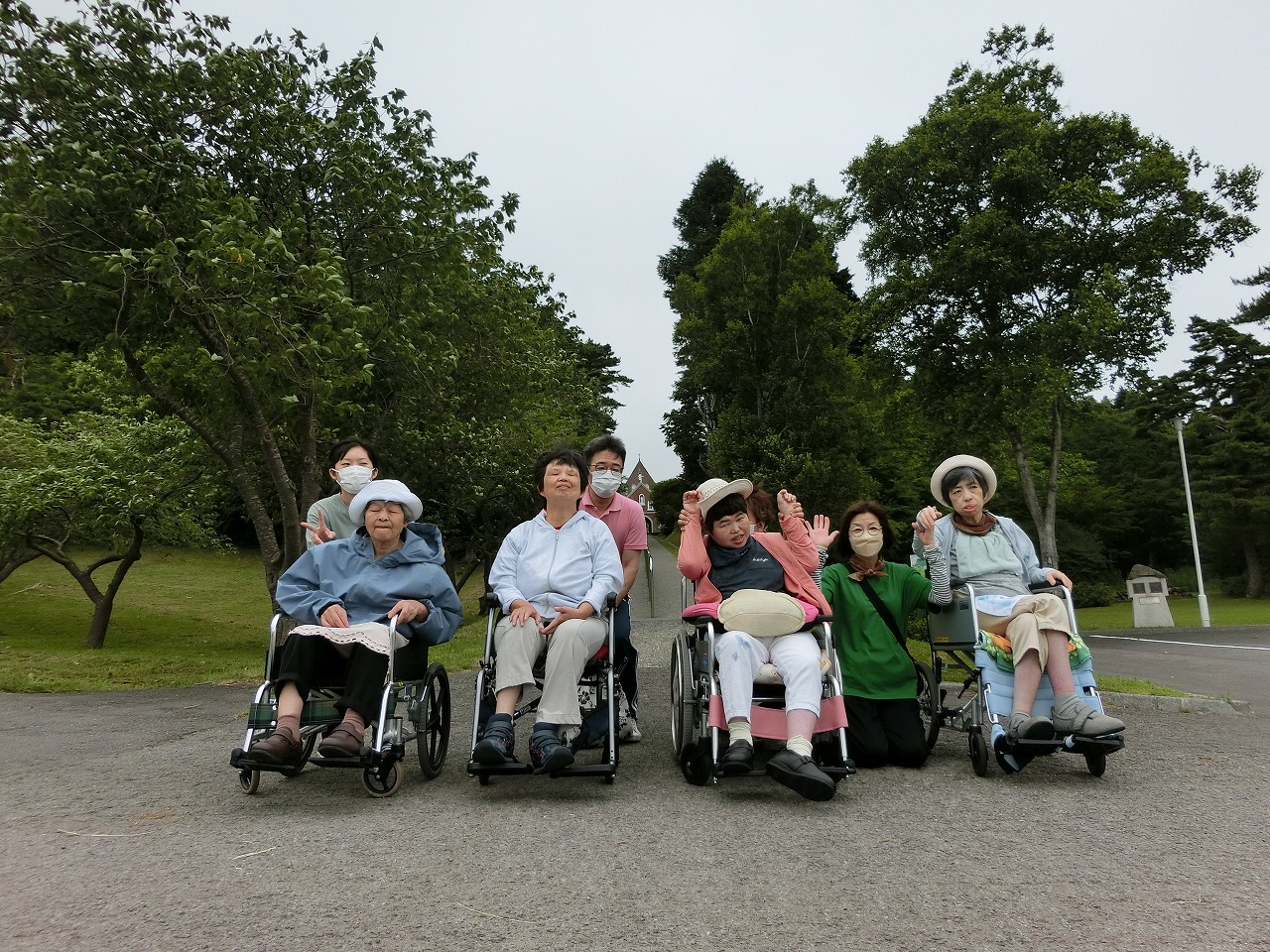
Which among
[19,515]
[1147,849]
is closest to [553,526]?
[1147,849]

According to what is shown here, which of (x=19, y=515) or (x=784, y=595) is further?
(x=19, y=515)

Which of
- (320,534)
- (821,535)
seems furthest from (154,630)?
(821,535)

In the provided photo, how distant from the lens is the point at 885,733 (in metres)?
4.93

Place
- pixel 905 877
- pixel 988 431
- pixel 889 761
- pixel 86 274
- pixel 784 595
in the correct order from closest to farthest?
pixel 905 877 < pixel 784 595 < pixel 889 761 < pixel 86 274 < pixel 988 431

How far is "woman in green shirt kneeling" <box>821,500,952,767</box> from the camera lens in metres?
4.90

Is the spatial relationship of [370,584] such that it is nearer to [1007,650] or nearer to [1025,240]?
[1007,650]

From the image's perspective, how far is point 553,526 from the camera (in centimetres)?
498

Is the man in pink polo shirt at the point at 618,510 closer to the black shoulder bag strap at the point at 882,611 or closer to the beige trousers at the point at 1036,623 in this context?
the black shoulder bag strap at the point at 882,611

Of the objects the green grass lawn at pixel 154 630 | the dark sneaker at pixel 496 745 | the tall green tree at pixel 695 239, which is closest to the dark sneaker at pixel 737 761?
the dark sneaker at pixel 496 745

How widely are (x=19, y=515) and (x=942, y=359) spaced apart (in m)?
18.5

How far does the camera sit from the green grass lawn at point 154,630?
38.1ft

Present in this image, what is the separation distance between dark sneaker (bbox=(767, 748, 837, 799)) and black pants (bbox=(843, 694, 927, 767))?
103 centimetres

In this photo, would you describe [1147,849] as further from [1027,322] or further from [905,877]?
[1027,322]

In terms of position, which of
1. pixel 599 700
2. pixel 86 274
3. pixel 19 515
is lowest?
pixel 599 700
